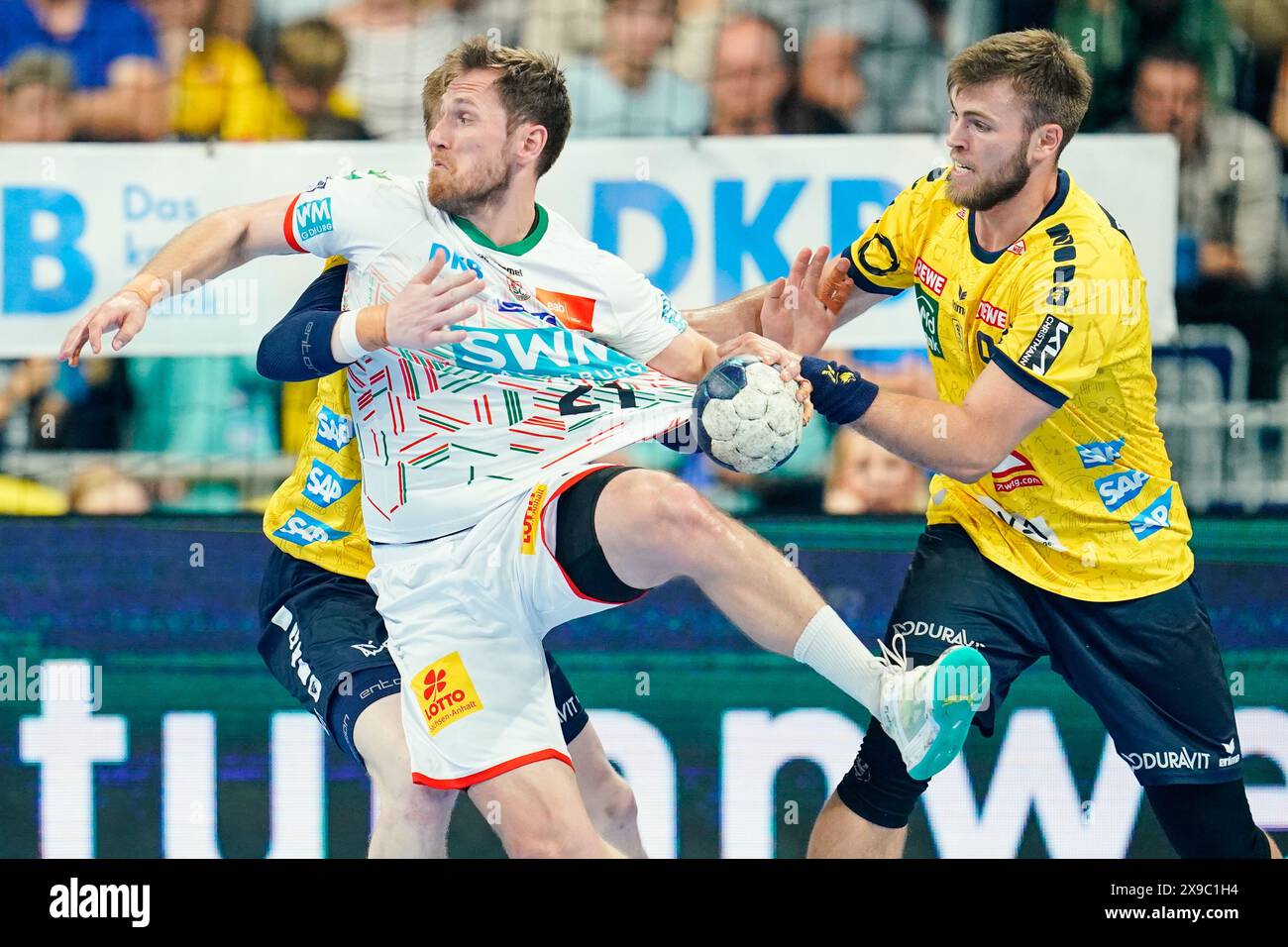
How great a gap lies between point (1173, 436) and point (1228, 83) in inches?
46.5

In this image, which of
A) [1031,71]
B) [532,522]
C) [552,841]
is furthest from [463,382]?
[1031,71]

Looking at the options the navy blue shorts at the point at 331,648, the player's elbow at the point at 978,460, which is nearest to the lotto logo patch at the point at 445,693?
the navy blue shorts at the point at 331,648

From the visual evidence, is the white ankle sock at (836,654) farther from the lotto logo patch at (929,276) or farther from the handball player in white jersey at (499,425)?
the lotto logo patch at (929,276)

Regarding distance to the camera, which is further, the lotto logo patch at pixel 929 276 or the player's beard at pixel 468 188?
the lotto logo patch at pixel 929 276

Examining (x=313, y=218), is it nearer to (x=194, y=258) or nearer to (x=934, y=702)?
(x=194, y=258)

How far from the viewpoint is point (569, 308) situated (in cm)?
432

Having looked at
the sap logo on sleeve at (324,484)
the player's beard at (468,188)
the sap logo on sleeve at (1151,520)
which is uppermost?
the player's beard at (468,188)

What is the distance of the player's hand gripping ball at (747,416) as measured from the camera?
12.5ft

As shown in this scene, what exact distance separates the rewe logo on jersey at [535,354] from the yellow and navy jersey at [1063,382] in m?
0.89

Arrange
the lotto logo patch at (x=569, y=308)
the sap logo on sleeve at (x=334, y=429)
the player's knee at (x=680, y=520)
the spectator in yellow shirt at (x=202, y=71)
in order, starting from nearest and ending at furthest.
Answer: the player's knee at (x=680, y=520), the lotto logo patch at (x=569, y=308), the sap logo on sleeve at (x=334, y=429), the spectator in yellow shirt at (x=202, y=71)

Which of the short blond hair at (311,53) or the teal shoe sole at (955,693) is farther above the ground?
the short blond hair at (311,53)
